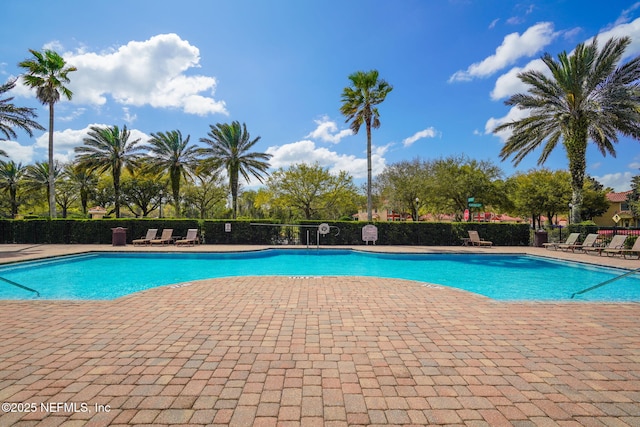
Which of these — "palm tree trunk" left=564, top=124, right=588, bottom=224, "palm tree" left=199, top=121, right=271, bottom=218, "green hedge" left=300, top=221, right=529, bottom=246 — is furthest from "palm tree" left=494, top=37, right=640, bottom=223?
"palm tree" left=199, top=121, right=271, bottom=218

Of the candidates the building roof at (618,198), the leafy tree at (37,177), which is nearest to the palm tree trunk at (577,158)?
the building roof at (618,198)

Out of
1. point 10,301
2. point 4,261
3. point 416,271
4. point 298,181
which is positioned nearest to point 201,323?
point 10,301

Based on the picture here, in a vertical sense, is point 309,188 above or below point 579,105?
below

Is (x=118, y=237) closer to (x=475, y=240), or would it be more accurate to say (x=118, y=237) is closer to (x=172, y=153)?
(x=172, y=153)

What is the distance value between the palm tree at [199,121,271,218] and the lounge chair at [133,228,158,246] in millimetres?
7078

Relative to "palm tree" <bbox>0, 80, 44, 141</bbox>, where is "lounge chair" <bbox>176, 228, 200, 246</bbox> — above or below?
below

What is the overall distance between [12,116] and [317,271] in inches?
858

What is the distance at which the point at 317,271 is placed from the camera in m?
11.9

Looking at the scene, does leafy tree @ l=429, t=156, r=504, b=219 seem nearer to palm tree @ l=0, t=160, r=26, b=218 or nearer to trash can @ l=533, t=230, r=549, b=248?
trash can @ l=533, t=230, r=549, b=248

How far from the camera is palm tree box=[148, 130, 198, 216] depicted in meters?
25.8

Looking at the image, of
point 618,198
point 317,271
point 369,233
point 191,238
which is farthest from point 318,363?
point 618,198

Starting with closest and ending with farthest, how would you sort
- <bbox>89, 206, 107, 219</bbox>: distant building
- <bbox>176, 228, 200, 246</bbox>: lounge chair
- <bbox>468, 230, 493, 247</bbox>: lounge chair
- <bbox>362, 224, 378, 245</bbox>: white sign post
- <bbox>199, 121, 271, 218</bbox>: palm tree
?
<bbox>176, 228, 200, 246</bbox>: lounge chair
<bbox>468, 230, 493, 247</bbox>: lounge chair
<bbox>362, 224, 378, 245</bbox>: white sign post
<bbox>199, 121, 271, 218</bbox>: palm tree
<bbox>89, 206, 107, 219</bbox>: distant building

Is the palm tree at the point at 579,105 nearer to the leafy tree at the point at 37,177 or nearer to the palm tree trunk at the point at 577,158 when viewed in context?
the palm tree trunk at the point at 577,158

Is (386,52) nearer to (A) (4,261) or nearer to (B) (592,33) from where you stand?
(B) (592,33)
